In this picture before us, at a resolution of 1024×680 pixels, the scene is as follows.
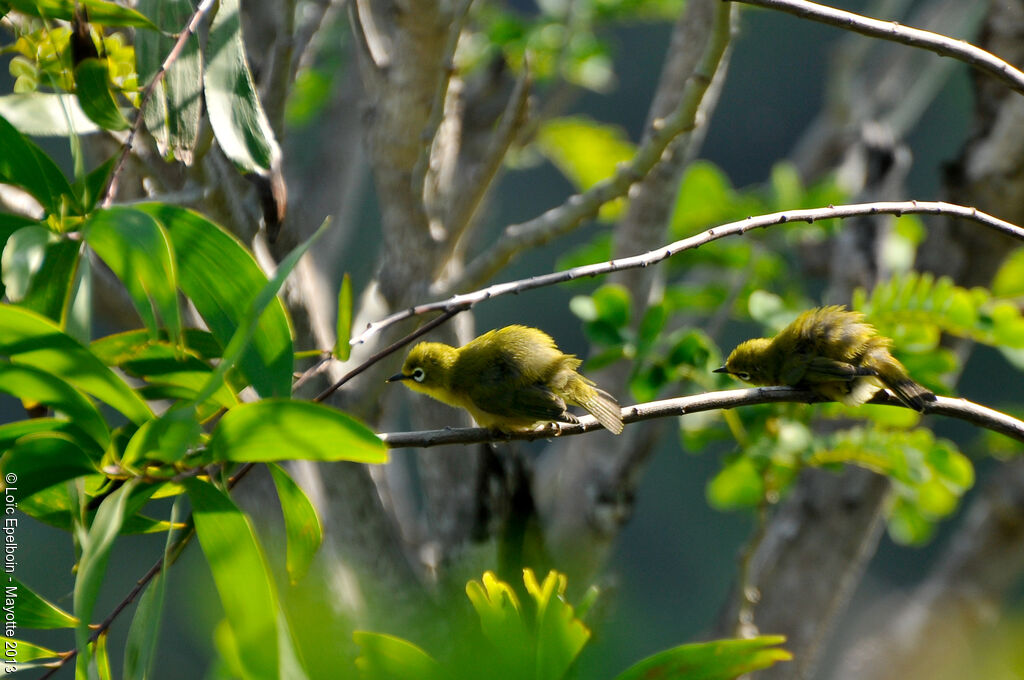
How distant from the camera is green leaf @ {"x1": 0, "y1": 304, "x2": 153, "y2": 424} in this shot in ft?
2.42

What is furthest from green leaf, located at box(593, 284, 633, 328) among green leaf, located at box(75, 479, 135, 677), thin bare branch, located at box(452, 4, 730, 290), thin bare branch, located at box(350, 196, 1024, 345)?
green leaf, located at box(75, 479, 135, 677)

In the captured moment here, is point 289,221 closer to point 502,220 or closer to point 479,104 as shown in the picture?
point 479,104

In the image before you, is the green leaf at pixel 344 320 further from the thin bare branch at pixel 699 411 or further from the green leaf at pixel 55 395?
the green leaf at pixel 55 395

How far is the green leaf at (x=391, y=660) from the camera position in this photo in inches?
27.7

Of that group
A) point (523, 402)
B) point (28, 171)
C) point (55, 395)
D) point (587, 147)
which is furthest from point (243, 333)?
point (587, 147)

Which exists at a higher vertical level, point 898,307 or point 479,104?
point 479,104

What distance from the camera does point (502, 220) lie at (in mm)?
5531

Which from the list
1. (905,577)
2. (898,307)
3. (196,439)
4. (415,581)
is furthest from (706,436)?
(905,577)

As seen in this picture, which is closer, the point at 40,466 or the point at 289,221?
the point at 40,466

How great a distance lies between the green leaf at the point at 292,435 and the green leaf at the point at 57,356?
4.9 inches

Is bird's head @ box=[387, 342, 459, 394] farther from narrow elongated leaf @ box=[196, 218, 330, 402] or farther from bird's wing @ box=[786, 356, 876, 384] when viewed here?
narrow elongated leaf @ box=[196, 218, 330, 402]

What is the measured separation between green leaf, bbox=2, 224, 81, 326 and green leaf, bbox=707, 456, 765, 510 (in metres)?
1.47

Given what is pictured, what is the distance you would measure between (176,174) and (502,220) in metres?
4.03

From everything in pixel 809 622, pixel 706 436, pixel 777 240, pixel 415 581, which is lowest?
pixel 809 622
